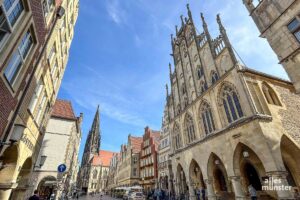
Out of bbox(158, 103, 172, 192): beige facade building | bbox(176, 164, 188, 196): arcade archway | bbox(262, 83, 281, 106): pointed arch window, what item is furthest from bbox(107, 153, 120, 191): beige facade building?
bbox(262, 83, 281, 106): pointed arch window

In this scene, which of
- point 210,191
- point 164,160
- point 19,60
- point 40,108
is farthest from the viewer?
point 164,160

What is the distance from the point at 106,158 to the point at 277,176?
305 ft

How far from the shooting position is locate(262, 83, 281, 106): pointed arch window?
46.9 ft

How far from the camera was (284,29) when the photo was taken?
10602mm

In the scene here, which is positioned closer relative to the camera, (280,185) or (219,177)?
(280,185)

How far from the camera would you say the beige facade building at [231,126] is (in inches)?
470

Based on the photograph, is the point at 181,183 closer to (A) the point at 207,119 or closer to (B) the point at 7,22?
(A) the point at 207,119

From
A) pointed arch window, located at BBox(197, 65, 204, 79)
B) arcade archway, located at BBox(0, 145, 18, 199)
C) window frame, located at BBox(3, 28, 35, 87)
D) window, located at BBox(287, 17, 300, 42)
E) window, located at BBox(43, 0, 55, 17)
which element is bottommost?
arcade archway, located at BBox(0, 145, 18, 199)

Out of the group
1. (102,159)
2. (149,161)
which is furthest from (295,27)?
(102,159)

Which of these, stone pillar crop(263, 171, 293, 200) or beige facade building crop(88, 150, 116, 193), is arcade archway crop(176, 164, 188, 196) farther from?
beige facade building crop(88, 150, 116, 193)

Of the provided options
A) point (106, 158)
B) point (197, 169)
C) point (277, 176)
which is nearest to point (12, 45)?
point (277, 176)

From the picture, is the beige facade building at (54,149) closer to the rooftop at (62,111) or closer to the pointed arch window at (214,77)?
the rooftop at (62,111)

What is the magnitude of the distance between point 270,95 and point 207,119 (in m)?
5.95

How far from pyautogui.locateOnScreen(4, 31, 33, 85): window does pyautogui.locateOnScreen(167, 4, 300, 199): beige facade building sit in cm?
1375
